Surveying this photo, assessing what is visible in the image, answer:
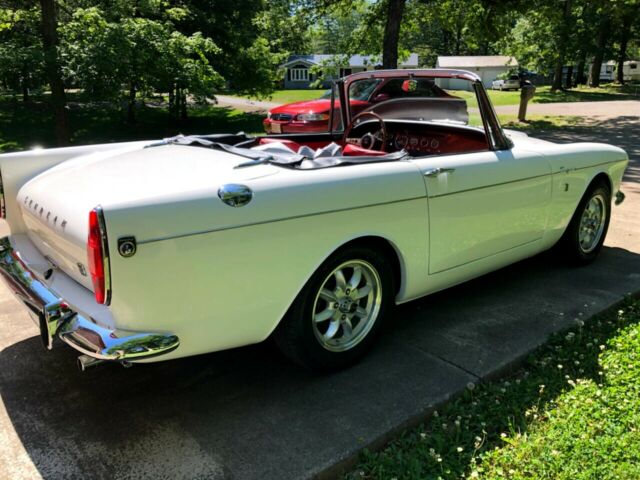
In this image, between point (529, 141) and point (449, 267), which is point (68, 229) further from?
point (529, 141)

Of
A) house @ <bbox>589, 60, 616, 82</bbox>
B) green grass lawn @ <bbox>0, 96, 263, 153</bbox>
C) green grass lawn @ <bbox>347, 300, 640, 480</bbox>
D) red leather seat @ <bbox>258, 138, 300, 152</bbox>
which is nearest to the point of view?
green grass lawn @ <bbox>347, 300, 640, 480</bbox>

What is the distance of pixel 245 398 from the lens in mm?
2861

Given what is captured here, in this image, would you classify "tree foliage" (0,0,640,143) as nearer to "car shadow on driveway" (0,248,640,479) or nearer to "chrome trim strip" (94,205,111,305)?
"car shadow on driveway" (0,248,640,479)

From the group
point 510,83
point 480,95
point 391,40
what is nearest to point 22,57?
point 391,40

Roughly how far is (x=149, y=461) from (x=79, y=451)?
1.08 ft

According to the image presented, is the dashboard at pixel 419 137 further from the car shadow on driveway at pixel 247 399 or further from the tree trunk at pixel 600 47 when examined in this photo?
the tree trunk at pixel 600 47

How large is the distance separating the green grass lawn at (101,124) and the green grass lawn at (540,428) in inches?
511

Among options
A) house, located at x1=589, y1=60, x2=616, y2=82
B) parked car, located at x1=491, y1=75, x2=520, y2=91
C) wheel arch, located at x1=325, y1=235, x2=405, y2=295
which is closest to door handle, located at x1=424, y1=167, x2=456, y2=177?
wheel arch, located at x1=325, y1=235, x2=405, y2=295

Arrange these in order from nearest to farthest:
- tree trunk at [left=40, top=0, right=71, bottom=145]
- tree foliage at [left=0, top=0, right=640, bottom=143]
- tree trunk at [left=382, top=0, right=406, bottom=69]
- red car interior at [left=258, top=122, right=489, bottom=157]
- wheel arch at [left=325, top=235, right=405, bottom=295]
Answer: wheel arch at [left=325, top=235, right=405, bottom=295]
red car interior at [left=258, top=122, right=489, bottom=157]
tree trunk at [left=40, top=0, right=71, bottom=145]
tree foliage at [left=0, top=0, right=640, bottom=143]
tree trunk at [left=382, top=0, right=406, bottom=69]

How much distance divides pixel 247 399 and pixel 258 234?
927 millimetres

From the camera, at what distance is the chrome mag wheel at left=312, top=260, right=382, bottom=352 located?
2961 millimetres

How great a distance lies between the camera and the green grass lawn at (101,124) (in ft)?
50.2

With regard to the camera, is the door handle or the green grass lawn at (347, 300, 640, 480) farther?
the door handle

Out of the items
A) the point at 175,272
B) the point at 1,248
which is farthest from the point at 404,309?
the point at 1,248
